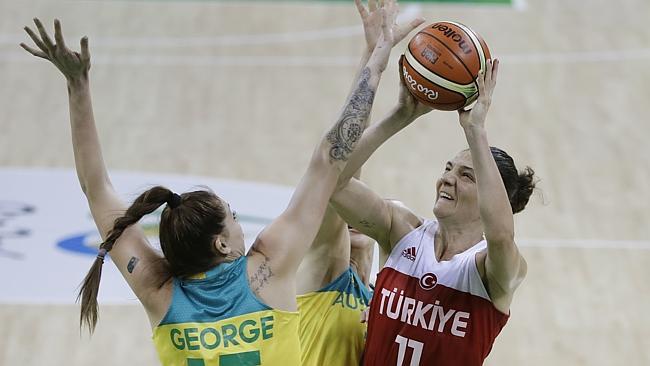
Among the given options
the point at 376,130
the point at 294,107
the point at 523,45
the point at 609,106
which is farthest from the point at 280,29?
the point at 376,130

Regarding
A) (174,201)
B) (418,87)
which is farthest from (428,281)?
(174,201)

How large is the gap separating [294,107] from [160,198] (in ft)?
22.0

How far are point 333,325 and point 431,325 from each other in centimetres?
60

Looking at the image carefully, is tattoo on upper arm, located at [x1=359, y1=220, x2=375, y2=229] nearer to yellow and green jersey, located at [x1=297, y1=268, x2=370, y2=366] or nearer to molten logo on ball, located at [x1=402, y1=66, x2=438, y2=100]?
yellow and green jersey, located at [x1=297, y1=268, x2=370, y2=366]

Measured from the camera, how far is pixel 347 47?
11.2m

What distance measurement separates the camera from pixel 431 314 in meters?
4.00

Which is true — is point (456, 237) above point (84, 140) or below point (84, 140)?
below

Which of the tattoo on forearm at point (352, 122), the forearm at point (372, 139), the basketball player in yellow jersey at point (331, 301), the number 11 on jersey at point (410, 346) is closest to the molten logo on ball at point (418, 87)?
the forearm at point (372, 139)

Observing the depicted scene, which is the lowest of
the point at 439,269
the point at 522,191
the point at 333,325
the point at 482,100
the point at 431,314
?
the point at 333,325

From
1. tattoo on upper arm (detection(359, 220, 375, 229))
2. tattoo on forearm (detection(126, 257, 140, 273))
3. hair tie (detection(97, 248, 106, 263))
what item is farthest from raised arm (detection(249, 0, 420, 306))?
tattoo on upper arm (detection(359, 220, 375, 229))

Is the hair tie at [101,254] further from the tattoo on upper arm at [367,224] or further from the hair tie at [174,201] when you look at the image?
the tattoo on upper arm at [367,224]

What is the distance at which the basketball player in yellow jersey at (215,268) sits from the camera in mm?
3377

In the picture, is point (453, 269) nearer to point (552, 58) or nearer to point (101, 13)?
point (552, 58)

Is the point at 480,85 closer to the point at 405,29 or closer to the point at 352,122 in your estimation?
the point at 405,29
